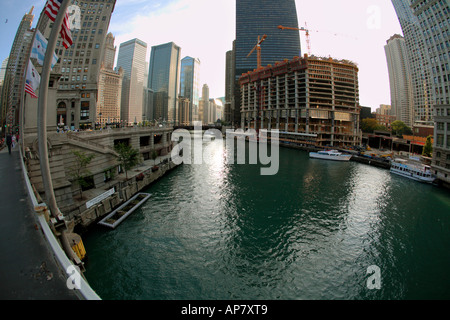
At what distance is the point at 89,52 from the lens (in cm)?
5994

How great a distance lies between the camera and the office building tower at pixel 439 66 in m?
50.0

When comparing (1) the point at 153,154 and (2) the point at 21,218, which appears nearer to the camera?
(2) the point at 21,218

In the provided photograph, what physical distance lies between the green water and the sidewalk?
24.1 ft

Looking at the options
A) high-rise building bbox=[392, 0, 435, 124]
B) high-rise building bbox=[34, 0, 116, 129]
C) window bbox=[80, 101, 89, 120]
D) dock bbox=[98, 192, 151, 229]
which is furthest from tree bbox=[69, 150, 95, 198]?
high-rise building bbox=[392, 0, 435, 124]

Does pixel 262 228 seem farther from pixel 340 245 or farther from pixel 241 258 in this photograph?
pixel 340 245

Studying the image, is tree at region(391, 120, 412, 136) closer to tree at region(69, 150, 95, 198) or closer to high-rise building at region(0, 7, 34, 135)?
tree at region(69, 150, 95, 198)

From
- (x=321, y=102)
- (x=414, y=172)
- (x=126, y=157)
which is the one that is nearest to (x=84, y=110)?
(x=126, y=157)

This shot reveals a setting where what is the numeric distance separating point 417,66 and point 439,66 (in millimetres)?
167465

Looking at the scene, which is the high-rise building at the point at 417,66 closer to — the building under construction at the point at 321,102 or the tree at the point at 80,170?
the building under construction at the point at 321,102

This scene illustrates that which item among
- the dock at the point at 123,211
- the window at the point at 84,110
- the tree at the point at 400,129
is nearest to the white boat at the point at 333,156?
the dock at the point at 123,211

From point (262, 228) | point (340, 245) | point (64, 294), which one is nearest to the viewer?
point (64, 294)
